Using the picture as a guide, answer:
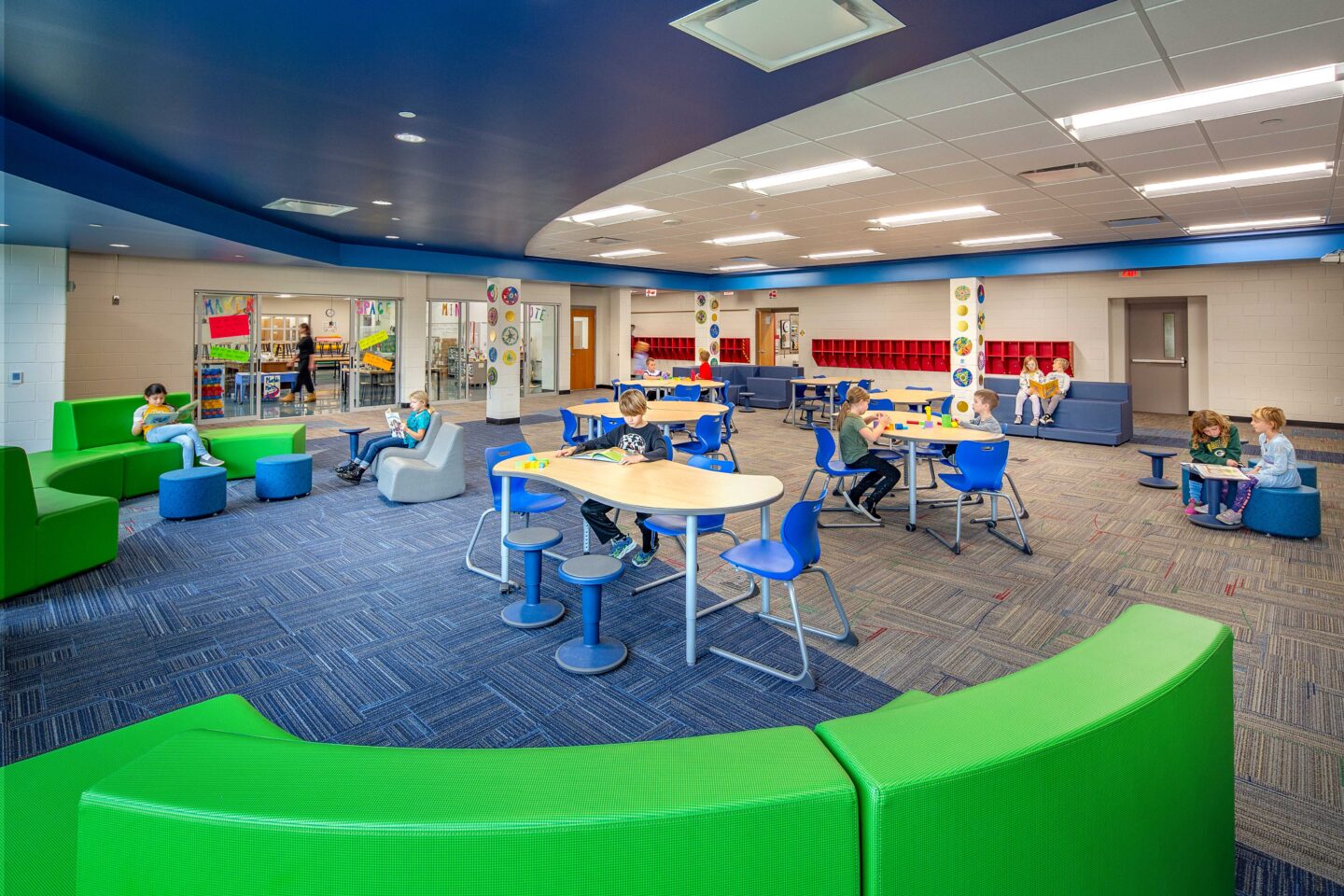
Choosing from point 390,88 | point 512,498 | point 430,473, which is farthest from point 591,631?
point 430,473

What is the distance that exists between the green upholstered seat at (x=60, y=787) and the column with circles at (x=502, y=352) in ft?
34.8

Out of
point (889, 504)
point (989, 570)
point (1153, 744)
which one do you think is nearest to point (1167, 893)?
point (1153, 744)

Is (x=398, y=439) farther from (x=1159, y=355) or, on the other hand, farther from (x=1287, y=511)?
(x=1159, y=355)

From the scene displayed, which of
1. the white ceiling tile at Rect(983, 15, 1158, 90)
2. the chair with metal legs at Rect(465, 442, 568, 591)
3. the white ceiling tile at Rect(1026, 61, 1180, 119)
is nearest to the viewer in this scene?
the white ceiling tile at Rect(983, 15, 1158, 90)

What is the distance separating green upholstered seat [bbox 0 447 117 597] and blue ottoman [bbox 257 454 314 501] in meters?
1.86

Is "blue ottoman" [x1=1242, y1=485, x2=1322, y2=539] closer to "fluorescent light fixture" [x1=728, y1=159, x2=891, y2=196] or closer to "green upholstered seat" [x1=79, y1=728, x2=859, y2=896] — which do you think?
"fluorescent light fixture" [x1=728, y1=159, x2=891, y2=196]

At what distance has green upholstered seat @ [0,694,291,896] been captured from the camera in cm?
138

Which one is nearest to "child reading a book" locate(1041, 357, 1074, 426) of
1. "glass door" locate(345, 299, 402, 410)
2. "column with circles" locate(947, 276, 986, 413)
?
"column with circles" locate(947, 276, 986, 413)

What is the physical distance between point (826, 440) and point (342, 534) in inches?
169

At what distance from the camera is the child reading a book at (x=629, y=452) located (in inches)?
181

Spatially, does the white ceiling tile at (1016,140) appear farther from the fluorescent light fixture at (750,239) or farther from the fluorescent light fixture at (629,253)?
the fluorescent light fixture at (629,253)

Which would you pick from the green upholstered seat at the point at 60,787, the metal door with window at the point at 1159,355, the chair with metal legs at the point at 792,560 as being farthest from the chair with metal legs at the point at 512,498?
the metal door with window at the point at 1159,355

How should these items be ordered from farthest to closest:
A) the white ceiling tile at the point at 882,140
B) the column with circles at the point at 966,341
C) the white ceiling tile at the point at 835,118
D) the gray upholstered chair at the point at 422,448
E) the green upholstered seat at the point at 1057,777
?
the column with circles at the point at 966,341, the gray upholstered chair at the point at 422,448, the white ceiling tile at the point at 882,140, the white ceiling tile at the point at 835,118, the green upholstered seat at the point at 1057,777

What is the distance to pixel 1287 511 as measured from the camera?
17.4 ft
